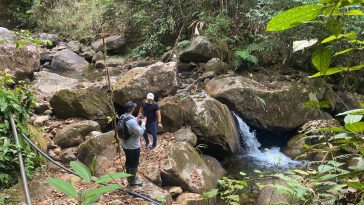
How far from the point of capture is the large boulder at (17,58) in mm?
9012

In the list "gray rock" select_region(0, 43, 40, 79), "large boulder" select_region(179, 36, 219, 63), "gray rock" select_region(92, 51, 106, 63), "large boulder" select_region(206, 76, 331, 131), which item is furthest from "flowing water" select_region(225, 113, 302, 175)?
"gray rock" select_region(92, 51, 106, 63)

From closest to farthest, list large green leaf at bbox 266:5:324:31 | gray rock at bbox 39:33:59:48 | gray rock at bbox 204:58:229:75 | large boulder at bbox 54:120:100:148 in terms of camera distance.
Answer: large green leaf at bbox 266:5:324:31, large boulder at bbox 54:120:100:148, gray rock at bbox 204:58:229:75, gray rock at bbox 39:33:59:48

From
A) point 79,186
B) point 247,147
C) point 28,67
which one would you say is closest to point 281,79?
point 247,147

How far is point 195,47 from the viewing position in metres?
10.5

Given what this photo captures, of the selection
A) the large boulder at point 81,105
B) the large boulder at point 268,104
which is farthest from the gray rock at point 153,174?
the large boulder at point 268,104

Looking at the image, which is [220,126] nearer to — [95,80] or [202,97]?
[202,97]

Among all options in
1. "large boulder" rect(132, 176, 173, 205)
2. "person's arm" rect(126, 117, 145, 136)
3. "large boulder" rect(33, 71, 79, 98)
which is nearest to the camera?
"person's arm" rect(126, 117, 145, 136)

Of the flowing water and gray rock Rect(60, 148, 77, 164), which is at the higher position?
gray rock Rect(60, 148, 77, 164)

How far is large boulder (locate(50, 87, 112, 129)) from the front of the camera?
25.1 feet

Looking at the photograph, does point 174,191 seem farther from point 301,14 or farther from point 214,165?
point 301,14

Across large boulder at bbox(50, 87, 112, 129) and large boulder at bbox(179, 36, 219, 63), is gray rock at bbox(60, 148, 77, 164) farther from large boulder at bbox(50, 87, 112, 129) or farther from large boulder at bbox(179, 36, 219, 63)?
large boulder at bbox(179, 36, 219, 63)

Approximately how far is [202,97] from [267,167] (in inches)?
84.6

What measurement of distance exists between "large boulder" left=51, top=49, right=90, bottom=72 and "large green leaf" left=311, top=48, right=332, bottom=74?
1253 centimetres

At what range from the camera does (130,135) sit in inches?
206
